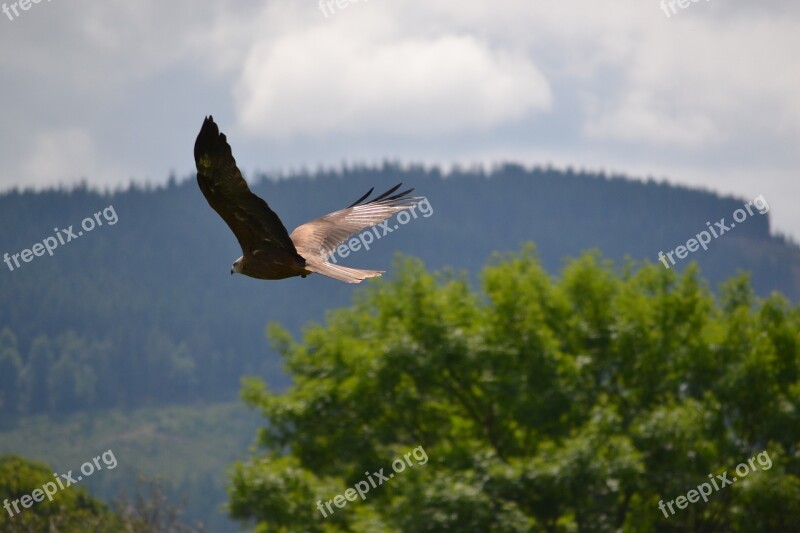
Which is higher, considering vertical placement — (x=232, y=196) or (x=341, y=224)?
(x=341, y=224)

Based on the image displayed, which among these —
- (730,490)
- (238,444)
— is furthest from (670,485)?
(238,444)

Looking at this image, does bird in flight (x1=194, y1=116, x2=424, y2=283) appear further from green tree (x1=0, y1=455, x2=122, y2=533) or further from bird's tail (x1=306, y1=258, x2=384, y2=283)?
green tree (x1=0, y1=455, x2=122, y2=533)

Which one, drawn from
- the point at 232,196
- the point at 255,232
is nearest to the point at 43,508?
the point at 255,232

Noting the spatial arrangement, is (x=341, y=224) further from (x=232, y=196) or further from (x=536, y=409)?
(x=536, y=409)

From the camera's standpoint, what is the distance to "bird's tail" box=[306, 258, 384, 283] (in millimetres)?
9336

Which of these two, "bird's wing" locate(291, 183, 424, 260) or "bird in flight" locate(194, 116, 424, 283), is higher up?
"bird's wing" locate(291, 183, 424, 260)

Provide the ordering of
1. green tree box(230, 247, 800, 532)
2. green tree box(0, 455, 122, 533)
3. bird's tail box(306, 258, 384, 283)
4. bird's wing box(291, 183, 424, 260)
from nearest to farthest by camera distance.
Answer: bird's tail box(306, 258, 384, 283) < bird's wing box(291, 183, 424, 260) < green tree box(230, 247, 800, 532) < green tree box(0, 455, 122, 533)

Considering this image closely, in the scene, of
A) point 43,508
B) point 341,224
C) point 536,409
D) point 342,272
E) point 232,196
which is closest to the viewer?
point 232,196

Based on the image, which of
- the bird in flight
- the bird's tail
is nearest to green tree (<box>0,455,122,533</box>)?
the bird in flight

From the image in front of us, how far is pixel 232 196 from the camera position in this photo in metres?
9.21

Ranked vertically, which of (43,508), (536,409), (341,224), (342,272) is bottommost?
(342,272)

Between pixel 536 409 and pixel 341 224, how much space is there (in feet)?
50.4

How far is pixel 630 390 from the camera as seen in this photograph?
28.2 meters

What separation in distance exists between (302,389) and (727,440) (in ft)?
33.6
